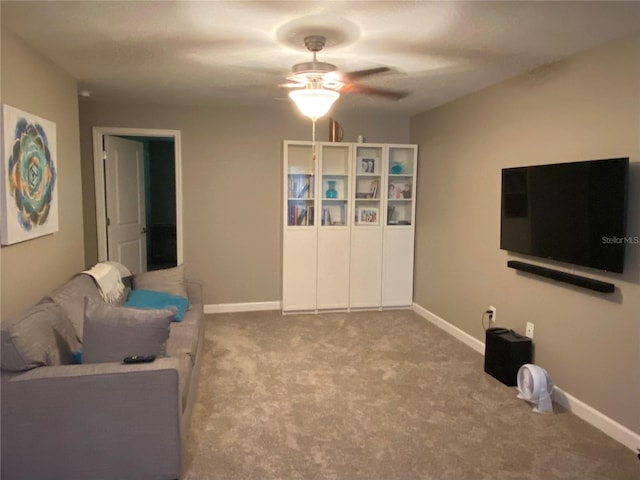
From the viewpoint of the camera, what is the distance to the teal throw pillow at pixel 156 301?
3642 millimetres

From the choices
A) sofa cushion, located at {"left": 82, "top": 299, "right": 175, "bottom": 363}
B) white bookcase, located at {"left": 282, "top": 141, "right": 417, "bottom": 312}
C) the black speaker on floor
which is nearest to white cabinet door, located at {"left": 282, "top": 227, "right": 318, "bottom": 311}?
white bookcase, located at {"left": 282, "top": 141, "right": 417, "bottom": 312}

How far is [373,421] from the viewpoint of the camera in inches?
115

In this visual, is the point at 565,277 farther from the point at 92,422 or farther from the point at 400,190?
the point at 92,422

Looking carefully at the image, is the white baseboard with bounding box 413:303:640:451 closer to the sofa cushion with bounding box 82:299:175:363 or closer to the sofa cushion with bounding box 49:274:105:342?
the sofa cushion with bounding box 82:299:175:363

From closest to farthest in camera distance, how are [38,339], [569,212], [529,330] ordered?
[38,339] < [569,212] < [529,330]

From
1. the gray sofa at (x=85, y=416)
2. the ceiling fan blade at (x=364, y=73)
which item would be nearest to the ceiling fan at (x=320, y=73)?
the ceiling fan blade at (x=364, y=73)

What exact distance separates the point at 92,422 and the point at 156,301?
1640 millimetres

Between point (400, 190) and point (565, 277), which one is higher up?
point (400, 190)

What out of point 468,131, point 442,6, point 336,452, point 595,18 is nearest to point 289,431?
point 336,452

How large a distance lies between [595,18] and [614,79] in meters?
0.54

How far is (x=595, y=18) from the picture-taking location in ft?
7.91

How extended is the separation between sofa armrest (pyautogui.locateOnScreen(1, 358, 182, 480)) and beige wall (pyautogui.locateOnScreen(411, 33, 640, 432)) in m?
2.55

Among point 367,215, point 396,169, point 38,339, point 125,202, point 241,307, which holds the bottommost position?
point 241,307

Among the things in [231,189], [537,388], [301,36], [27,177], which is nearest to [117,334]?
[27,177]
